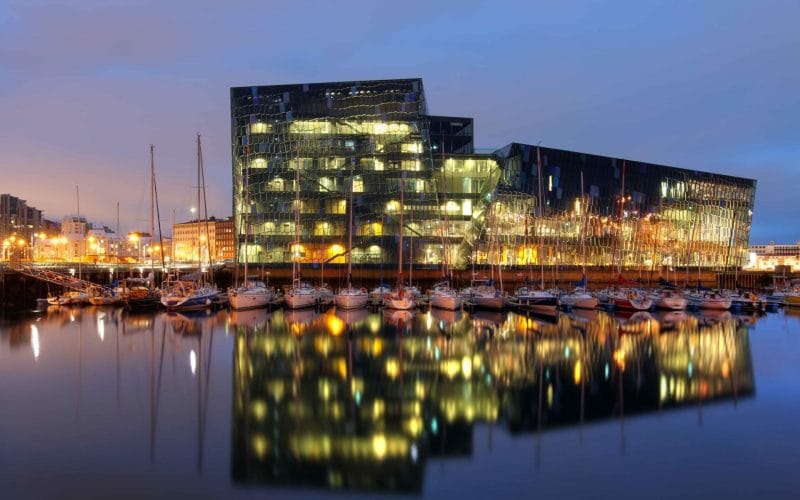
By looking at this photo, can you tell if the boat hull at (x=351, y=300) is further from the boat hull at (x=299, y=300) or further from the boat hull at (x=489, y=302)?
the boat hull at (x=489, y=302)

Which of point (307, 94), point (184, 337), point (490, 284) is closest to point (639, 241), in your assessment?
point (490, 284)

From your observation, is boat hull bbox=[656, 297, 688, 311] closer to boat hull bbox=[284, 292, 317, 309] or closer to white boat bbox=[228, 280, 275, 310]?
boat hull bbox=[284, 292, 317, 309]

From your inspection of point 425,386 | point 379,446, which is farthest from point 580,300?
point 379,446

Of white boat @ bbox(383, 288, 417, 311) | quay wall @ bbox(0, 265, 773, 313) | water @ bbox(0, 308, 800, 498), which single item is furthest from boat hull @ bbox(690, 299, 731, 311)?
white boat @ bbox(383, 288, 417, 311)

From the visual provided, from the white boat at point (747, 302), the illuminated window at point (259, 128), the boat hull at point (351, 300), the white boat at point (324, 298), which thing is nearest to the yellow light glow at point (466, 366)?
the boat hull at point (351, 300)

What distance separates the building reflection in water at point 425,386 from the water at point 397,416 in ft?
0.30

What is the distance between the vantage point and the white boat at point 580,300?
52812 mm

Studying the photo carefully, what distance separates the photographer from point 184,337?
1307 inches

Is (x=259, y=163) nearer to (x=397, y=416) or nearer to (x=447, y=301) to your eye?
(x=447, y=301)

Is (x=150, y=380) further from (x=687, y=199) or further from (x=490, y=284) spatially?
(x=687, y=199)

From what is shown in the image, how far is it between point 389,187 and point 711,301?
134 feet

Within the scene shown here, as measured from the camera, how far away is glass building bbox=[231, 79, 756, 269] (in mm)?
80125

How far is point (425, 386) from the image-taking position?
20.7 meters

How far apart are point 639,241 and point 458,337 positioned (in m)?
69.3
